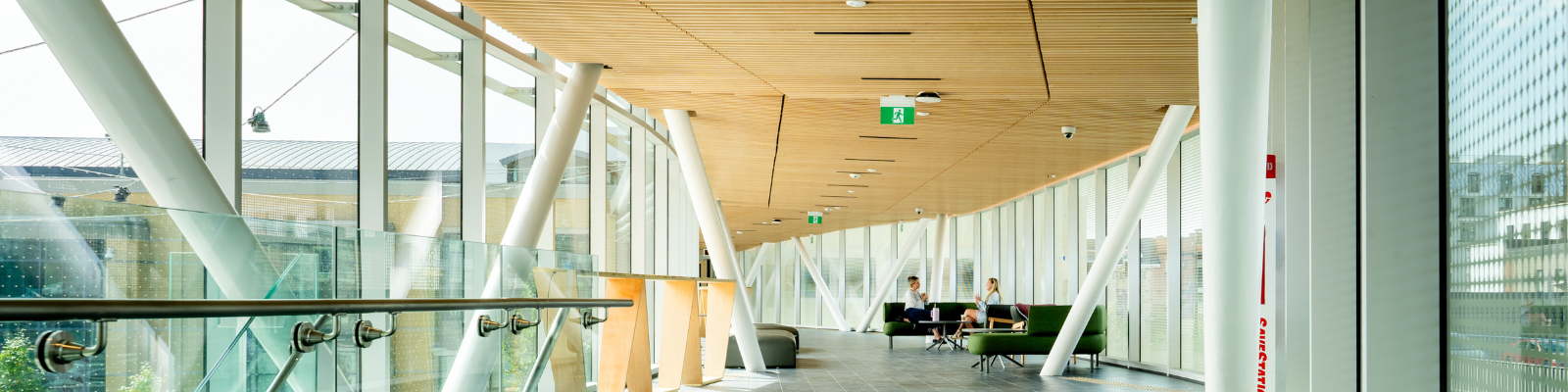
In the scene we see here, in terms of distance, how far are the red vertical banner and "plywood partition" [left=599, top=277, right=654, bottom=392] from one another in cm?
395

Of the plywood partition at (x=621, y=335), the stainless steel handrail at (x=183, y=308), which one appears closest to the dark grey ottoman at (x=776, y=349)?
the plywood partition at (x=621, y=335)

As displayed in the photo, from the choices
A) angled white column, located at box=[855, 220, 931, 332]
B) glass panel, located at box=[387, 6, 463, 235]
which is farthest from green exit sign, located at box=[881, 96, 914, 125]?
angled white column, located at box=[855, 220, 931, 332]

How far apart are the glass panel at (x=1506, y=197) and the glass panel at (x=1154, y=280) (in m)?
9.59

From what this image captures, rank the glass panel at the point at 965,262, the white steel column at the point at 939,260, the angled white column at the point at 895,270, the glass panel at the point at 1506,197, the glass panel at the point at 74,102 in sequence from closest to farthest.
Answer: the glass panel at the point at 1506,197 → the glass panel at the point at 74,102 → the glass panel at the point at 965,262 → the white steel column at the point at 939,260 → the angled white column at the point at 895,270

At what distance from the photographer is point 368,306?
2.80 m

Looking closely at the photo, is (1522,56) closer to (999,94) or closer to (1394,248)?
(1394,248)

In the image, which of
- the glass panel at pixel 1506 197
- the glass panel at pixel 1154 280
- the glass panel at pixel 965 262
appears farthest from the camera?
the glass panel at pixel 965 262

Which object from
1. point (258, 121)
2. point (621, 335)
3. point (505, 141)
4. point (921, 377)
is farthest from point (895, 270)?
point (258, 121)

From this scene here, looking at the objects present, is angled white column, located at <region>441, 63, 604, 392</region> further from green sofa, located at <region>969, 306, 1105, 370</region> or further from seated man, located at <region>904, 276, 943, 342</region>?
seated man, located at <region>904, 276, 943, 342</region>

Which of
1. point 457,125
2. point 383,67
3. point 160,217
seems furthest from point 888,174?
point 160,217

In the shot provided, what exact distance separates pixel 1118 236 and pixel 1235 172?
6.87m

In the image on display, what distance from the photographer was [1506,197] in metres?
2.42

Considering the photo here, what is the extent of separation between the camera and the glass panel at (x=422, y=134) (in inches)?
270

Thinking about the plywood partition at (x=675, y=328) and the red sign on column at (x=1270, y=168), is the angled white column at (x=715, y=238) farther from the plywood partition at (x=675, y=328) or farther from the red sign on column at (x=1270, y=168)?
the red sign on column at (x=1270, y=168)
